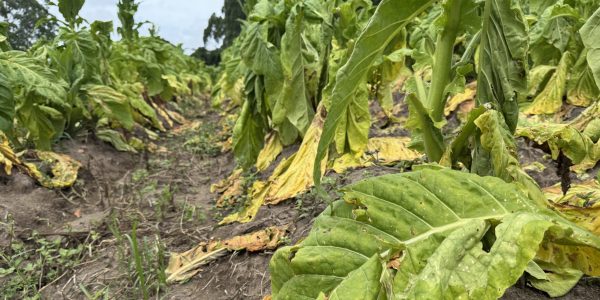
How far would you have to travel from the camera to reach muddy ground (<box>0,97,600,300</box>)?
1951 millimetres

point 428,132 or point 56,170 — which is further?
point 56,170

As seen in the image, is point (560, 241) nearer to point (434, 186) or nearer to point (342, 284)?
point (434, 186)

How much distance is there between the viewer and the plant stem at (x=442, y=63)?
4.38 feet

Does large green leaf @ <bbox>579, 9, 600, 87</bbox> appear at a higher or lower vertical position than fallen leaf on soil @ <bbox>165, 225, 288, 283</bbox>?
higher

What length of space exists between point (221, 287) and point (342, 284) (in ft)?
3.73

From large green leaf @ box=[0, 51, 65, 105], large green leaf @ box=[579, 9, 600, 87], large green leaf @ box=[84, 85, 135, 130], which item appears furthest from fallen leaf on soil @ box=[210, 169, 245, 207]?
large green leaf @ box=[579, 9, 600, 87]

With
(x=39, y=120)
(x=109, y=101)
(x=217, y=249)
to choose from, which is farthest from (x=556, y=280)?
(x=109, y=101)

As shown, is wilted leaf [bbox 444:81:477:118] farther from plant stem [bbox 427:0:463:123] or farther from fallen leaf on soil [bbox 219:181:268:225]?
plant stem [bbox 427:0:463:123]

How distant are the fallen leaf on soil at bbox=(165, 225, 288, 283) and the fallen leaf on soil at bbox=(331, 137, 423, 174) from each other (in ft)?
1.94

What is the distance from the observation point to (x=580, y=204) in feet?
4.77

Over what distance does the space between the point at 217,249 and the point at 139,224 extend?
870 mm

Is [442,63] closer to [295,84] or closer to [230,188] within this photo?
[295,84]

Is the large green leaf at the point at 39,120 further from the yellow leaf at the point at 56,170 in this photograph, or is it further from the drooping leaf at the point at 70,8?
the drooping leaf at the point at 70,8

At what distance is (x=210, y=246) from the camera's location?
86.6 inches
